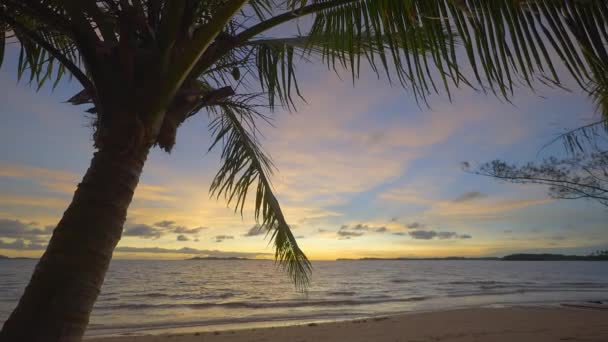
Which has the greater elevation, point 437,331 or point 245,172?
point 245,172

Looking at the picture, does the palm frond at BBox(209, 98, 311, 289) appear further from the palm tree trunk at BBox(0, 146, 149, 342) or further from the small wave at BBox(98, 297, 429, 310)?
the small wave at BBox(98, 297, 429, 310)

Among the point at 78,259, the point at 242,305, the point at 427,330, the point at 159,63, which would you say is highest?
the point at 159,63

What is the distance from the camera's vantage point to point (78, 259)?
1.87m

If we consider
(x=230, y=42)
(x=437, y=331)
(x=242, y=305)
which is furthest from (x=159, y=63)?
(x=242, y=305)

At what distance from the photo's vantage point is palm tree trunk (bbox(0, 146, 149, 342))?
1.78 m

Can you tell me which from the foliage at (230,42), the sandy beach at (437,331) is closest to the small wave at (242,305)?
the sandy beach at (437,331)

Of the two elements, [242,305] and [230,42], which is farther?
[242,305]

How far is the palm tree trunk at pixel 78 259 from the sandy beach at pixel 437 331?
5.99 metres

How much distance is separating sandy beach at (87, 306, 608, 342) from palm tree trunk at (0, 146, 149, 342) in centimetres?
599

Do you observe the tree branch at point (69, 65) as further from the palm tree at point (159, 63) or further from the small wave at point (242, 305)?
the small wave at point (242, 305)

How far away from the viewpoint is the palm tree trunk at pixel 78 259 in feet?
5.83

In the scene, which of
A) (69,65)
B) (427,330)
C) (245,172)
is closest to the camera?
(69,65)

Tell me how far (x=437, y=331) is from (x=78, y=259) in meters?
7.40

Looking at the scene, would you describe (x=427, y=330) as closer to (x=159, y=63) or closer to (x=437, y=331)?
(x=437, y=331)
